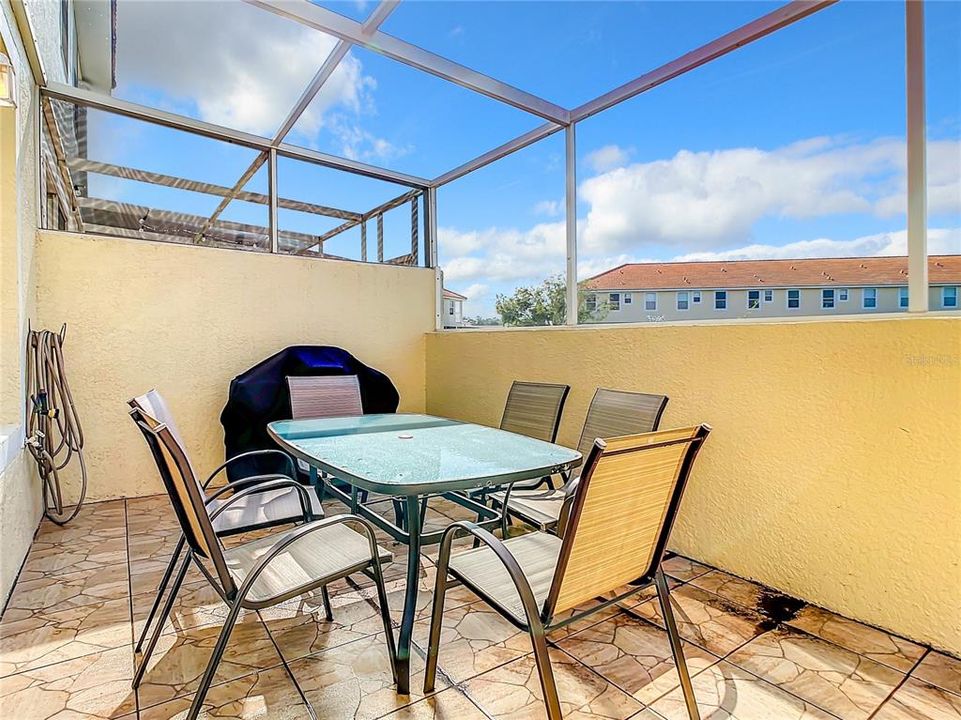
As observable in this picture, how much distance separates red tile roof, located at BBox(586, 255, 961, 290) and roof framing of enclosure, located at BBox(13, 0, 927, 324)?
Result: 3.3 inches

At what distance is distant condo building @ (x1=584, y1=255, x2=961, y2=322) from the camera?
86.5 inches

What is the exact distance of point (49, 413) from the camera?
331 centimetres

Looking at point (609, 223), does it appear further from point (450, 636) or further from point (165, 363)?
point (165, 363)

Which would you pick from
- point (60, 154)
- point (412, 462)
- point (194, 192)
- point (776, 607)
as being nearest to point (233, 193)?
point (194, 192)

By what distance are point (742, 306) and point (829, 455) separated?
0.89 meters

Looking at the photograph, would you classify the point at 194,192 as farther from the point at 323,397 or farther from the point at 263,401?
the point at 323,397

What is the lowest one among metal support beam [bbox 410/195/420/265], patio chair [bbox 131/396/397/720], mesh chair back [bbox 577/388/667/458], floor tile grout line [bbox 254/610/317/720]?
floor tile grout line [bbox 254/610/317/720]

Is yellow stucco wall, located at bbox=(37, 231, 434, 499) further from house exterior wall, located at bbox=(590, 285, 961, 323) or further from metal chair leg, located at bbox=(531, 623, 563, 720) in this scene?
metal chair leg, located at bbox=(531, 623, 563, 720)

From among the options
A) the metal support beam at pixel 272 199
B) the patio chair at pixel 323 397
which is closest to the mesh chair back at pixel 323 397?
the patio chair at pixel 323 397

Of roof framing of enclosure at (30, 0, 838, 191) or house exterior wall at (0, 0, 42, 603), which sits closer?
house exterior wall at (0, 0, 42, 603)

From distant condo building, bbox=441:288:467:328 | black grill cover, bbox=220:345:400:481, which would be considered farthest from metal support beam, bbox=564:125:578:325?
black grill cover, bbox=220:345:400:481

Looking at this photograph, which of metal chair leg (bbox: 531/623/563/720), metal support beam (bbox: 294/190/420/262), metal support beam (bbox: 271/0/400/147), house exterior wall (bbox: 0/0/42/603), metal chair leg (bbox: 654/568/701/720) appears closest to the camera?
metal chair leg (bbox: 531/623/563/720)

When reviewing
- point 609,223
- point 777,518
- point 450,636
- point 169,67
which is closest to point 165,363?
point 169,67

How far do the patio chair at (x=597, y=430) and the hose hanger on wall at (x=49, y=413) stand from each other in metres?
2.94
